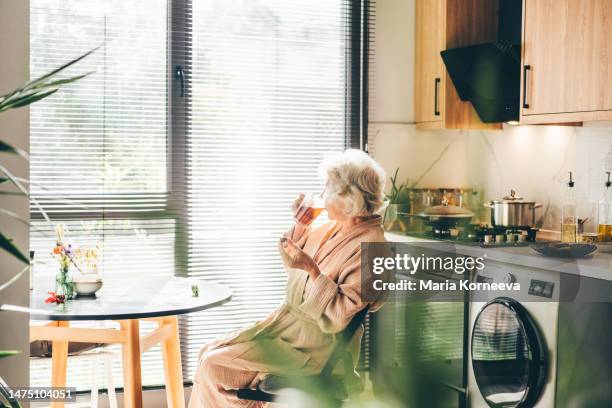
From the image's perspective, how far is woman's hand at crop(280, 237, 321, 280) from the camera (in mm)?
2672

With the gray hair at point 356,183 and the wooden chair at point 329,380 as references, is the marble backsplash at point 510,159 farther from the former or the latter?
the wooden chair at point 329,380

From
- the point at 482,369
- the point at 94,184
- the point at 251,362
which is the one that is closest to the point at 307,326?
the point at 251,362

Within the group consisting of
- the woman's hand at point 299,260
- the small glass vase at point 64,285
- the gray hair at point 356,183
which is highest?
the gray hair at point 356,183

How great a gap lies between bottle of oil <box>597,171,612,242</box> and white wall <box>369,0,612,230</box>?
0.94 feet

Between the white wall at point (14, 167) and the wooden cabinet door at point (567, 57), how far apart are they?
2.15 meters

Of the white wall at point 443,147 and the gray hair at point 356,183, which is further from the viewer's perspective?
the white wall at point 443,147

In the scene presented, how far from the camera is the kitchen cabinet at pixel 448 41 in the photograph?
3.74 metres

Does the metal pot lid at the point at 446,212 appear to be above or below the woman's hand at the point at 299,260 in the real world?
above

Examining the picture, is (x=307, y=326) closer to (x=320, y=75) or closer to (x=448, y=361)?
(x=448, y=361)

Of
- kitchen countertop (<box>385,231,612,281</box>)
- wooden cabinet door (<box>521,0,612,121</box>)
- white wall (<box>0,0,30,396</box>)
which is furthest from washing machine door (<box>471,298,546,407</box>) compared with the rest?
white wall (<box>0,0,30,396</box>)

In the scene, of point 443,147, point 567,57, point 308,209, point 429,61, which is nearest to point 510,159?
point 443,147

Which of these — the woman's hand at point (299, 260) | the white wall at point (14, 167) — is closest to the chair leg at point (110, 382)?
the woman's hand at point (299, 260)

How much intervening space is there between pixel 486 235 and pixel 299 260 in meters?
1.03

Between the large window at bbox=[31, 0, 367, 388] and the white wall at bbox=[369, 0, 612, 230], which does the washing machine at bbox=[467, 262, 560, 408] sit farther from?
the large window at bbox=[31, 0, 367, 388]
